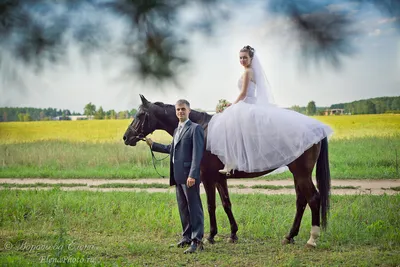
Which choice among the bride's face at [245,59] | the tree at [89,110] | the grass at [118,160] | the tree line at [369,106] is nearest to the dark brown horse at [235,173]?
the bride's face at [245,59]

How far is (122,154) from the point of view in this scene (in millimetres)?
14789

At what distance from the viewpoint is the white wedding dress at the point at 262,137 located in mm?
5105

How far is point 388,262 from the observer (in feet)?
14.9

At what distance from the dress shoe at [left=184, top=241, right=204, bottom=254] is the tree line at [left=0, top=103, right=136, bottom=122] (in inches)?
424

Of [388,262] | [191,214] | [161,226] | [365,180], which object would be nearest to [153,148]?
[191,214]

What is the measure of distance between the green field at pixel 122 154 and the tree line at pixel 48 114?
1270 millimetres

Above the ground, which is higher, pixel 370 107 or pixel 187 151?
pixel 370 107

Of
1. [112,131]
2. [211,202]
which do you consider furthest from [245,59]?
[112,131]

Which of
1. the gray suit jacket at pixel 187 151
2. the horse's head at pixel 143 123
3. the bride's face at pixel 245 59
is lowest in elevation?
the gray suit jacket at pixel 187 151

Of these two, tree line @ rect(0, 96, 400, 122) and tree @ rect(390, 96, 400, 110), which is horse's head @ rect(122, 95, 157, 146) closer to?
tree line @ rect(0, 96, 400, 122)

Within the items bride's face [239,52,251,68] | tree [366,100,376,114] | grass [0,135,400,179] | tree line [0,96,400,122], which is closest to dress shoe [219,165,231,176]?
bride's face [239,52,251,68]

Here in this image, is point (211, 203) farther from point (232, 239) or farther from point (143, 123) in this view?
point (143, 123)

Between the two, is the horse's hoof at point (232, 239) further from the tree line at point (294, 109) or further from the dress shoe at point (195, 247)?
the tree line at point (294, 109)

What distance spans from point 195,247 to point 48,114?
2286cm
